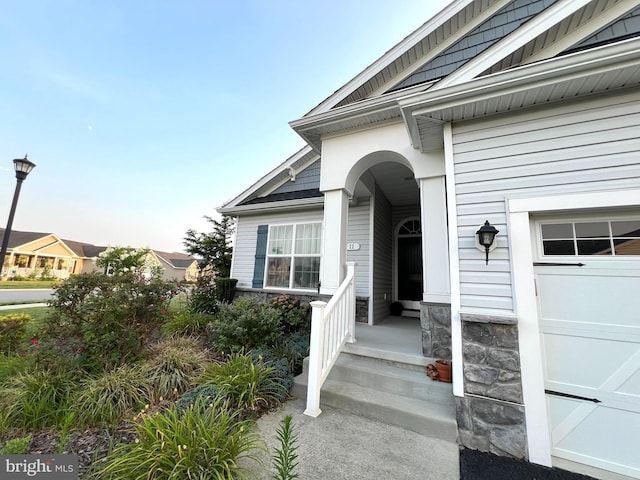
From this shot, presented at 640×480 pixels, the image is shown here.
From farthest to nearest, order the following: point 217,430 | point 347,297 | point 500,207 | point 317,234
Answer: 1. point 317,234
2. point 347,297
3. point 500,207
4. point 217,430

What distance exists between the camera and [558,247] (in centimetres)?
243

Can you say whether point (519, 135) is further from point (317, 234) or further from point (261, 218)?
point (261, 218)

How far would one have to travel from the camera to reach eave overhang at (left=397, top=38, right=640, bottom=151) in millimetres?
2141

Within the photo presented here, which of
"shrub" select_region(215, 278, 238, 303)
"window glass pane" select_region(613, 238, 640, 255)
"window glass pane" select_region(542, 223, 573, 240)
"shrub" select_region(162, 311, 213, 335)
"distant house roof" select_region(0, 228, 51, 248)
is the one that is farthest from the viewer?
"distant house roof" select_region(0, 228, 51, 248)

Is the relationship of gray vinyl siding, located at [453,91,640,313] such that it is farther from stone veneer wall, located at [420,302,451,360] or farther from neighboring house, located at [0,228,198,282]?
neighboring house, located at [0,228,198,282]

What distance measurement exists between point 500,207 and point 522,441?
7.38ft

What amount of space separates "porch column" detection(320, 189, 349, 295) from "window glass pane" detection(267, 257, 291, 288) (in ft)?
8.97

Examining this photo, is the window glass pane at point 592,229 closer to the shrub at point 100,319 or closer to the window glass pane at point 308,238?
the window glass pane at point 308,238

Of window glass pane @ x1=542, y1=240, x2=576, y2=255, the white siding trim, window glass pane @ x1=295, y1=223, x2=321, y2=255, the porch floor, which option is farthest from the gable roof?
the porch floor

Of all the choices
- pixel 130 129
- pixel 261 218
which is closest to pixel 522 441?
pixel 261 218

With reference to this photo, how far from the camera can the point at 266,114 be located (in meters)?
9.41

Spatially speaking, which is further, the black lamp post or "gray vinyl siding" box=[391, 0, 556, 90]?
the black lamp post

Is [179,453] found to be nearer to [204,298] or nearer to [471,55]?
[204,298]

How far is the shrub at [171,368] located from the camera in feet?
9.71
